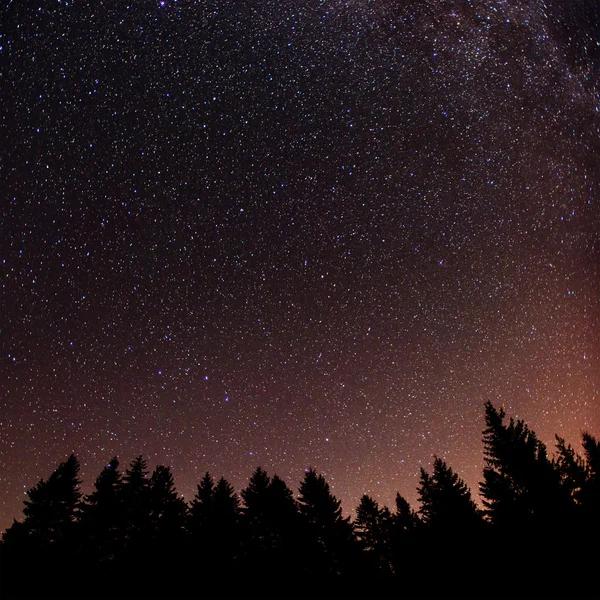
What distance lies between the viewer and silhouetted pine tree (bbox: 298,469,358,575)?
679 inches

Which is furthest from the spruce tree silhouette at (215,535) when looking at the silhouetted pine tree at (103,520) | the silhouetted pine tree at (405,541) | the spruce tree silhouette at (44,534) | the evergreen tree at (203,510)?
the silhouetted pine tree at (405,541)

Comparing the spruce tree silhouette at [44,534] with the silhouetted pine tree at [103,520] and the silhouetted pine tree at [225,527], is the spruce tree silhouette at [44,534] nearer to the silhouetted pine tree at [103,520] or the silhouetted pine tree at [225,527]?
the silhouetted pine tree at [103,520]

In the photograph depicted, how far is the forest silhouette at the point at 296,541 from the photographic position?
48.8 feet

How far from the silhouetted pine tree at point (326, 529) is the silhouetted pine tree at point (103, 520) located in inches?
379

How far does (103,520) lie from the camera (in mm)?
17688

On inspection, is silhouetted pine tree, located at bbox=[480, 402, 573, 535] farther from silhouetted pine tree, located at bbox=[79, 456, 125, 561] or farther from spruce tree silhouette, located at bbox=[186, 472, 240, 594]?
silhouetted pine tree, located at bbox=[79, 456, 125, 561]

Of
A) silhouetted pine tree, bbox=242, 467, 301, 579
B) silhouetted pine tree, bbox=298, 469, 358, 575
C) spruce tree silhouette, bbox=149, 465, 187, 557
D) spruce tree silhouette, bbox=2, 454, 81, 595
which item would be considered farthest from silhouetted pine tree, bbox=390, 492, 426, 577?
spruce tree silhouette, bbox=2, 454, 81, 595

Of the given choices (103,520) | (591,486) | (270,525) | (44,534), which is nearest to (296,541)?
(270,525)

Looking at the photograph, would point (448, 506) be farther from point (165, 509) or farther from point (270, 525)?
point (165, 509)

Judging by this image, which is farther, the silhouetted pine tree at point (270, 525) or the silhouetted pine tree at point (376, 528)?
the silhouetted pine tree at point (376, 528)

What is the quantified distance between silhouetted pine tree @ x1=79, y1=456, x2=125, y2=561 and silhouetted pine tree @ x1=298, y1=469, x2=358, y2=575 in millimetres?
9631

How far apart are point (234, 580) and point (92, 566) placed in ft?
21.1

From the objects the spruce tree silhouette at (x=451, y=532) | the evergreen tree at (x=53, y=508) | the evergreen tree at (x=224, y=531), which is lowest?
the spruce tree silhouette at (x=451, y=532)

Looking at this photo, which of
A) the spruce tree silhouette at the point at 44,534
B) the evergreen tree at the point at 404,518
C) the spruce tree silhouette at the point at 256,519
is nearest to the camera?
the spruce tree silhouette at the point at 44,534
